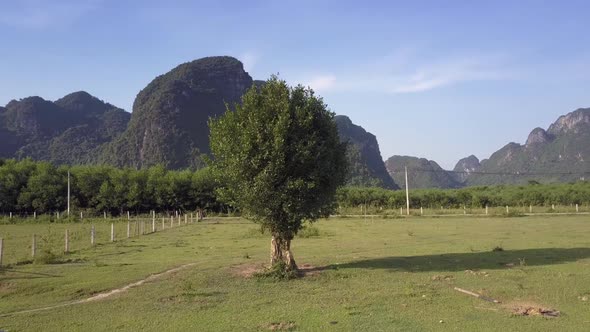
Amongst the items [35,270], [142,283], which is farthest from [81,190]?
[142,283]

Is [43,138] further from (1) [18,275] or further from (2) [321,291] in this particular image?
(2) [321,291]

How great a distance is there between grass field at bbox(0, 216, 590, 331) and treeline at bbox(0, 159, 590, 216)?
Answer: 187 ft

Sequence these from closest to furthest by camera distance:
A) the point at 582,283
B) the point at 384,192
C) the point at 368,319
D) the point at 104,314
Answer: the point at 368,319, the point at 104,314, the point at 582,283, the point at 384,192

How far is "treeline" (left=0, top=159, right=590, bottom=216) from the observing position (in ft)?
252

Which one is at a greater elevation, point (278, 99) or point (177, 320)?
point (278, 99)

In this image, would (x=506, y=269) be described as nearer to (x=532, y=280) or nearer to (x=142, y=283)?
(x=532, y=280)

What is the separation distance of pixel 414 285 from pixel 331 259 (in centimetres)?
644

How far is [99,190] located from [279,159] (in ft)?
230

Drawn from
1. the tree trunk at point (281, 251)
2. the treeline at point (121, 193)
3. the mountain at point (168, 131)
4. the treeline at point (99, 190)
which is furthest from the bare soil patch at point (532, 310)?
the mountain at point (168, 131)

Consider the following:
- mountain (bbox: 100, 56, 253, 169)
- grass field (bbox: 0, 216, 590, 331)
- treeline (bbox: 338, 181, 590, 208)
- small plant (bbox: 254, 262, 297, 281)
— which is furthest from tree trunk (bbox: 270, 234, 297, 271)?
mountain (bbox: 100, 56, 253, 169)

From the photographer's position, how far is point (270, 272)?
17.0m

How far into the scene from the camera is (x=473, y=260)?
65.2 feet

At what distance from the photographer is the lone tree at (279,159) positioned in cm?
1730

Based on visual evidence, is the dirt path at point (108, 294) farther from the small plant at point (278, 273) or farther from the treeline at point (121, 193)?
the treeline at point (121, 193)
